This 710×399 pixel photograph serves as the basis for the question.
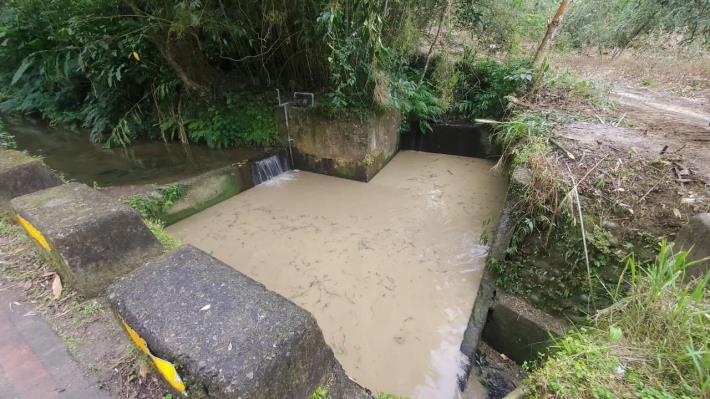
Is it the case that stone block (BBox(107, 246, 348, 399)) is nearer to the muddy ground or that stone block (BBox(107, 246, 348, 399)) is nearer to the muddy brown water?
the muddy brown water

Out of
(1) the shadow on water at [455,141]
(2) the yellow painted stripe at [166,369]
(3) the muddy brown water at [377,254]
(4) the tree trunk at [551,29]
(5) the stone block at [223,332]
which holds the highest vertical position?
(4) the tree trunk at [551,29]

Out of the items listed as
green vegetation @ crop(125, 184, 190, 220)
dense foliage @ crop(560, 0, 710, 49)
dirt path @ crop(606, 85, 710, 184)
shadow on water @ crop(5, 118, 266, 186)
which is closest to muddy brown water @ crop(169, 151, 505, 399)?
green vegetation @ crop(125, 184, 190, 220)

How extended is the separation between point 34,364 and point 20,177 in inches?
66.0

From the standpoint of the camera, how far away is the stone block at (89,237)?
1551mm

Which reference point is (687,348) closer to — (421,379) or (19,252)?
(421,379)

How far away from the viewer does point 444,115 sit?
6027 mm

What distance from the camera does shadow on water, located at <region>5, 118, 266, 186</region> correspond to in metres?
4.44

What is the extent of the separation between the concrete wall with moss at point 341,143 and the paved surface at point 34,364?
3.83 m

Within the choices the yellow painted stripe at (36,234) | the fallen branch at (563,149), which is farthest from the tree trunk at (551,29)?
the yellow painted stripe at (36,234)

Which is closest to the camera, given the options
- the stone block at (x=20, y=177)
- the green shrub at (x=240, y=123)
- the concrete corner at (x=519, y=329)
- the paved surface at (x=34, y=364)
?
the paved surface at (x=34, y=364)

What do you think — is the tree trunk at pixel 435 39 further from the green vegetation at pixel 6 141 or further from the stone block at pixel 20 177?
the green vegetation at pixel 6 141

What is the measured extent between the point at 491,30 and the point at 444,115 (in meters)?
1.65

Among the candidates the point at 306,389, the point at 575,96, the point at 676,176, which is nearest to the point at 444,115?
the point at 575,96

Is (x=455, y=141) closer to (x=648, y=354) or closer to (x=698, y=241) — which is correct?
(x=698, y=241)
